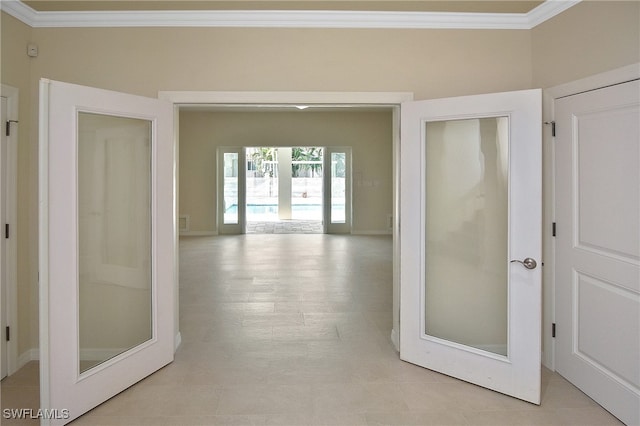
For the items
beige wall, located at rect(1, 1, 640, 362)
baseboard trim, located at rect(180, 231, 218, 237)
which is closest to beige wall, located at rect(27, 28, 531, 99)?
beige wall, located at rect(1, 1, 640, 362)

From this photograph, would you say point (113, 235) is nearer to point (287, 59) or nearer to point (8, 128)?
point (8, 128)

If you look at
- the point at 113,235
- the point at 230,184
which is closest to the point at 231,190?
the point at 230,184

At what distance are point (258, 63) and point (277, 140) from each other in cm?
785

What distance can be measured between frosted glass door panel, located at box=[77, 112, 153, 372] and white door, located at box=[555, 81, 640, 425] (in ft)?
9.93

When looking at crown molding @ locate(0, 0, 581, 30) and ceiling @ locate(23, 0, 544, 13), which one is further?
crown molding @ locate(0, 0, 581, 30)

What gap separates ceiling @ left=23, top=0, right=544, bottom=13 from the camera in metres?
3.32

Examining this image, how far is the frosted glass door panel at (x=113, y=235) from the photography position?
289 centimetres

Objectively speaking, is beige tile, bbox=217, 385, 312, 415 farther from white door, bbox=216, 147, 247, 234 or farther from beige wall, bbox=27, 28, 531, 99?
white door, bbox=216, 147, 247, 234

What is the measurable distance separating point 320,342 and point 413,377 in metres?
1.01

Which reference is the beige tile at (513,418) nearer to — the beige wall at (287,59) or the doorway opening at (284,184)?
the beige wall at (287,59)

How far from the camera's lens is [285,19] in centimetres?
353

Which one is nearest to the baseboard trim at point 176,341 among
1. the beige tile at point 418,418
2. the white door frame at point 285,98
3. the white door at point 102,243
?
the white door at point 102,243

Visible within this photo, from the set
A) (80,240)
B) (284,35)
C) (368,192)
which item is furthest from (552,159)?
(368,192)

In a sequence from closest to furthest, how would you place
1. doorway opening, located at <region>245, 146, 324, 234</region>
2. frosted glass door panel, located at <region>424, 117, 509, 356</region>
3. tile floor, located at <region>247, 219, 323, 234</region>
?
frosted glass door panel, located at <region>424, 117, 509, 356</region> < tile floor, located at <region>247, 219, 323, 234</region> < doorway opening, located at <region>245, 146, 324, 234</region>
